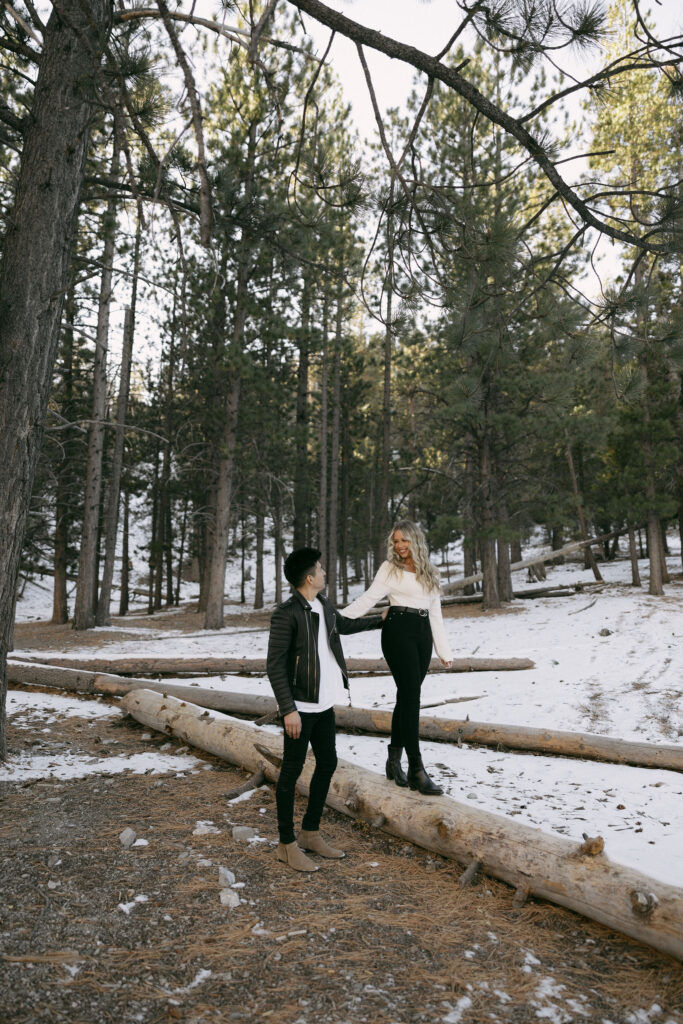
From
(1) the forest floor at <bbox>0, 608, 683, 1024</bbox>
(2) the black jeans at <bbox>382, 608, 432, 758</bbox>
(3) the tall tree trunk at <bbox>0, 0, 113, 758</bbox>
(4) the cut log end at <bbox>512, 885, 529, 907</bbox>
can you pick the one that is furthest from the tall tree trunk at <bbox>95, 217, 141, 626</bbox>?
(4) the cut log end at <bbox>512, 885, 529, 907</bbox>

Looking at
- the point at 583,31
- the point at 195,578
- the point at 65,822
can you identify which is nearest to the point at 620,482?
the point at 583,31

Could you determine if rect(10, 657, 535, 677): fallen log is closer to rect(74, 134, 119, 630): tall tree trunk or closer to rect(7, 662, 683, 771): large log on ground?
rect(7, 662, 683, 771): large log on ground

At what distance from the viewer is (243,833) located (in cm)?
424

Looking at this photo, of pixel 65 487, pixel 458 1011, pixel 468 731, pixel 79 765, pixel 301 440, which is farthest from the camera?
pixel 65 487

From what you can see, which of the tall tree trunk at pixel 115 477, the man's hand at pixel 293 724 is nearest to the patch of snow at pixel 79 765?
the man's hand at pixel 293 724

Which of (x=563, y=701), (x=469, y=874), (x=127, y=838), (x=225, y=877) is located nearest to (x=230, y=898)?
(x=225, y=877)

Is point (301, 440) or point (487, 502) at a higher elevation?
point (301, 440)

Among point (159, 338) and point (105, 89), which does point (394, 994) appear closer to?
point (105, 89)

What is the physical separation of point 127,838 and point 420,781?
1.99 metres

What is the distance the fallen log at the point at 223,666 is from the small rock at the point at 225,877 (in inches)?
261

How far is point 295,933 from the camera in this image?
3070mm

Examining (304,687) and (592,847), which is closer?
(592,847)

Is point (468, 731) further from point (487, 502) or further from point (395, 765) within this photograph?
point (487, 502)

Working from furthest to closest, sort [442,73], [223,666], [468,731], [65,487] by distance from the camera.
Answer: [65,487]
[223,666]
[468,731]
[442,73]
